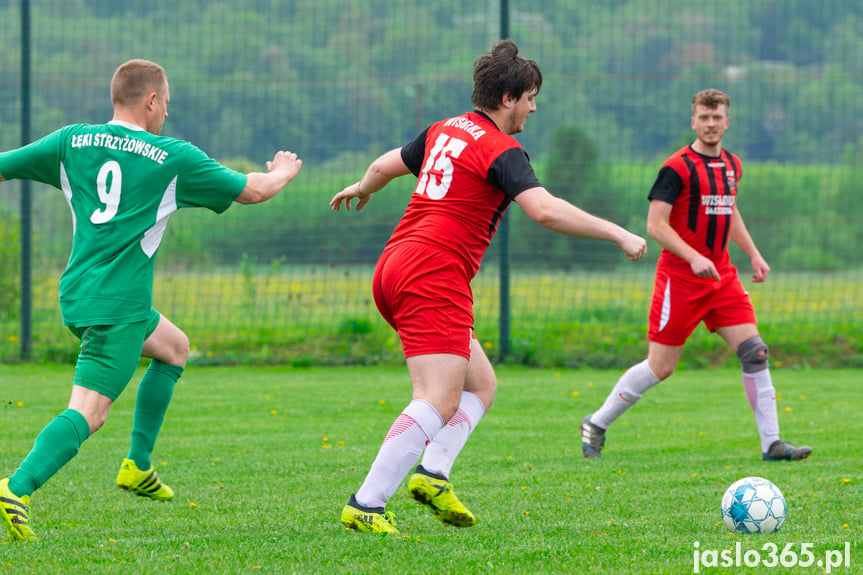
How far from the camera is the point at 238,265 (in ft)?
41.0

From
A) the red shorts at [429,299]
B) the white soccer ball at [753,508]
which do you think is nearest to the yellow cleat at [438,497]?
the red shorts at [429,299]

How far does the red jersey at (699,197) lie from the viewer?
21.5ft

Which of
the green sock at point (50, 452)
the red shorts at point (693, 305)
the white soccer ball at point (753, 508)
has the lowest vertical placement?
the white soccer ball at point (753, 508)

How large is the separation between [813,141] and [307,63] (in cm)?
634

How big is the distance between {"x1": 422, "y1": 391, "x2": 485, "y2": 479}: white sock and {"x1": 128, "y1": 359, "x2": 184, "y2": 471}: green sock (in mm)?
1419

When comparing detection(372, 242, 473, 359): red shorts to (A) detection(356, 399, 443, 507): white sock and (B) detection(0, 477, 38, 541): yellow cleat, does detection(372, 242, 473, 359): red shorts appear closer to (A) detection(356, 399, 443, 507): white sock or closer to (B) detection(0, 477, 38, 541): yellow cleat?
(A) detection(356, 399, 443, 507): white sock

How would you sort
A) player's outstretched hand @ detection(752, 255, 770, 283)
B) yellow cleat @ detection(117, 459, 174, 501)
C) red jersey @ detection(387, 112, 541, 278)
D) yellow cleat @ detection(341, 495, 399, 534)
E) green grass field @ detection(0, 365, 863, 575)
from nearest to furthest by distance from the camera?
green grass field @ detection(0, 365, 863, 575), yellow cleat @ detection(341, 495, 399, 534), red jersey @ detection(387, 112, 541, 278), yellow cleat @ detection(117, 459, 174, 501), player's outstretched hand @ detection(752, 255, 770, 283)

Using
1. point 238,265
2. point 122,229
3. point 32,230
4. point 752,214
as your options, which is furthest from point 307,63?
point 122,229

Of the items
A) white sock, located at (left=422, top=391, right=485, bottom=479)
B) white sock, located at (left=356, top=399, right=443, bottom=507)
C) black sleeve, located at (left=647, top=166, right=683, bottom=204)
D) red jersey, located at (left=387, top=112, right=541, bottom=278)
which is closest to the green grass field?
white sock, located at (left=356, top=399, right=443, bottom=507)

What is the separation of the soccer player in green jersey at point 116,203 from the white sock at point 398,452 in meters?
1.08

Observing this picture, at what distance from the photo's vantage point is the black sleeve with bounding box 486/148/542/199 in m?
4.03

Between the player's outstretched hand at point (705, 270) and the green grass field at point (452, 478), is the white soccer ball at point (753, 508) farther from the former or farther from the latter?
the player's outstretched hand at point (705, 270)

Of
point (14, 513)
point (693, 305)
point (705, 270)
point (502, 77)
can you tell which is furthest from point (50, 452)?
point (693, 305)

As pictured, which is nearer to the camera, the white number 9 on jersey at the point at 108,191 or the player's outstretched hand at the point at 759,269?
the white number 9 on jersey at the point at 108,191
